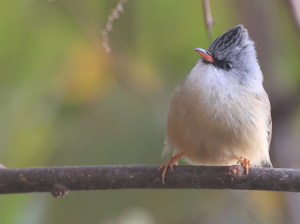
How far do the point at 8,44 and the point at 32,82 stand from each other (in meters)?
0.34

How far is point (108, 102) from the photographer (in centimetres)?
311

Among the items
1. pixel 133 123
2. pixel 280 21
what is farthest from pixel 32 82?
pixel 280 21

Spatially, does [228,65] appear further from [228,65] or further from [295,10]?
[295,10]

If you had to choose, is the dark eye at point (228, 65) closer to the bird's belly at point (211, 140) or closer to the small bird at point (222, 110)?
the small bird at point (222, 110)

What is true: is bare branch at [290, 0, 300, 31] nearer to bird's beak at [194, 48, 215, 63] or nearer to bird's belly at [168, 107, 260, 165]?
bird's beak at [194, 48, 215, 63]

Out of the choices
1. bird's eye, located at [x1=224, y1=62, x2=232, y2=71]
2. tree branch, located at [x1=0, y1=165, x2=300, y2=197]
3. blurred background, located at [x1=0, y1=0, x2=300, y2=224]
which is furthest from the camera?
bird's eye, located at [x1=224, y1=62, x2=232, y2=71]

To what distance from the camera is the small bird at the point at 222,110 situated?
265cm

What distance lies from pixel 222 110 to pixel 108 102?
0.94 metres

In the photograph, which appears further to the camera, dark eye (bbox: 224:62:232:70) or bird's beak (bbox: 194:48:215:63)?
dark eye (bbox: 224:62:232:70)

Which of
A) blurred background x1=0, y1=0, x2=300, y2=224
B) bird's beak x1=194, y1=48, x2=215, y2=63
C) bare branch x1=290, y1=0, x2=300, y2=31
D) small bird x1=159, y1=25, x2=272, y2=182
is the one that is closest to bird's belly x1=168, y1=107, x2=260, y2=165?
small bird x1=159, y1=25, x2=272, y2=182

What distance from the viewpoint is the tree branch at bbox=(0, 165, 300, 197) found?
7.39 feet

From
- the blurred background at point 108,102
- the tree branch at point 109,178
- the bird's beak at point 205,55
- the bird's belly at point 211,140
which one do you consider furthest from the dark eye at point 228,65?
the tree branch at point 109,178

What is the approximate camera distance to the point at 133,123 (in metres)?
2.97

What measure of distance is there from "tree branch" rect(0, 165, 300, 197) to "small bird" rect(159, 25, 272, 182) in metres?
0.22
